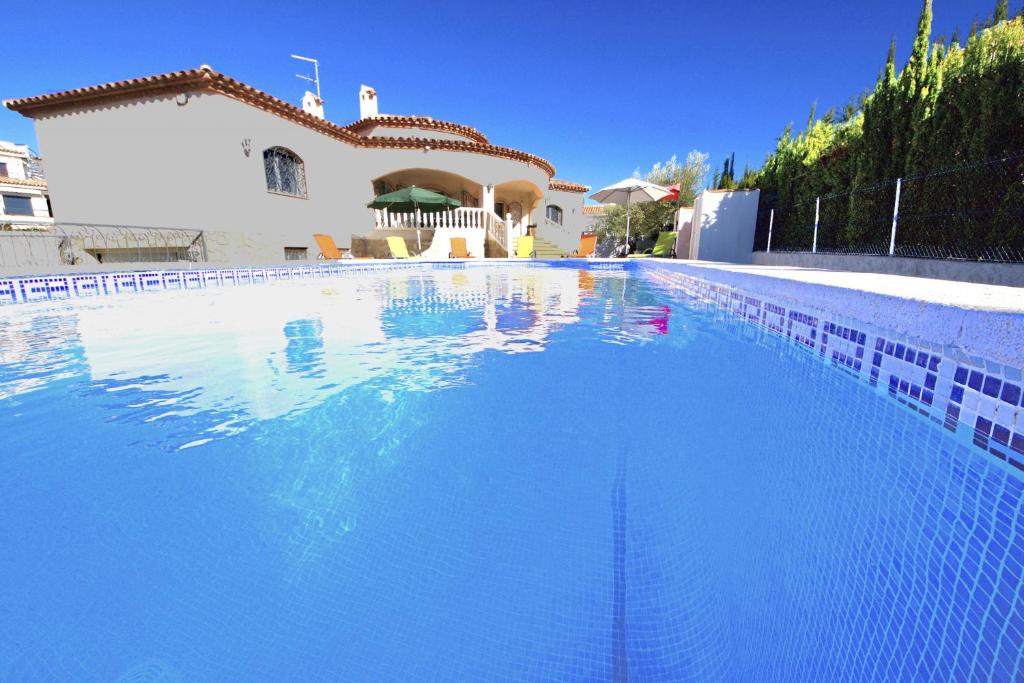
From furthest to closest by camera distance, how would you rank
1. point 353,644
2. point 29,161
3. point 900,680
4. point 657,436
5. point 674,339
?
1. point 29,161
2. point 674,339
3. point 657,436
4. point 353,644
5. point 900,680

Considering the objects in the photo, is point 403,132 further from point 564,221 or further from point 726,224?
point 726,224

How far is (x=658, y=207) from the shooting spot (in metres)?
23.2

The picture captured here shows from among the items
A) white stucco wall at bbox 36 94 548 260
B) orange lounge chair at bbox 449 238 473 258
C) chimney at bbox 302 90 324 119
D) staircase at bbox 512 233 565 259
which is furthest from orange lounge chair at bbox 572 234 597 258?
chimney at bbox 302 90 324 119

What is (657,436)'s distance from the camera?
2.48 m

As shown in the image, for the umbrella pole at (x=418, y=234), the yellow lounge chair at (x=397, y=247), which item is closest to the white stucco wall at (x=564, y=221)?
the umbrella pole at (x=418, y=234)

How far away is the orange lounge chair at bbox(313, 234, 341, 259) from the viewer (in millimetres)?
13461

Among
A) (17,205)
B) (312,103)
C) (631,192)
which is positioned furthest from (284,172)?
(17,205)

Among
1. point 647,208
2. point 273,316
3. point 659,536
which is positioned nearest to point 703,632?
point 659,536

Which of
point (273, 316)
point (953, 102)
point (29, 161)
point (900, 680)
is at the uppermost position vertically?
point (29, 161)

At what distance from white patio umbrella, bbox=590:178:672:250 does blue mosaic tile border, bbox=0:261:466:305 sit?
8587 millimetres

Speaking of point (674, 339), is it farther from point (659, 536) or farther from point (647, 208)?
point (647, 208)

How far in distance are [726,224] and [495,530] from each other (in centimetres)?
1239

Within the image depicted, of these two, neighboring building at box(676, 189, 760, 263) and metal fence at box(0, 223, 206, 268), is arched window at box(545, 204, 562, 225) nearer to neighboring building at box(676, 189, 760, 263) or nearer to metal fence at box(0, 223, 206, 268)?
neighboring building at box(676, 189, 760, 263)

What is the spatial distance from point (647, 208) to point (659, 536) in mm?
24098
